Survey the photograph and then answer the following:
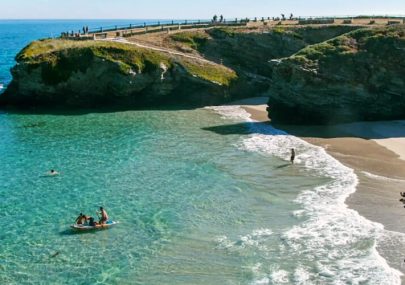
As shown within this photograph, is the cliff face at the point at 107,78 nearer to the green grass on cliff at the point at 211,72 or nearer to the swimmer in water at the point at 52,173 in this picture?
the green grass on cliff at the point at 211,72

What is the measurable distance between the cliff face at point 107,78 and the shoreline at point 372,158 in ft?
29.4

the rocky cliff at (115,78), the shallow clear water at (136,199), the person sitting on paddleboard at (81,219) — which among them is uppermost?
the rocky cliff at (115,78)

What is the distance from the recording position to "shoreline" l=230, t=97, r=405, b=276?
108ft

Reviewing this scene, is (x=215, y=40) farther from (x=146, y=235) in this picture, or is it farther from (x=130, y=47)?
(x=146, y=235)

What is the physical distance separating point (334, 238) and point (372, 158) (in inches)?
697

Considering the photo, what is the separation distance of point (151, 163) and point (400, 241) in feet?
75.3

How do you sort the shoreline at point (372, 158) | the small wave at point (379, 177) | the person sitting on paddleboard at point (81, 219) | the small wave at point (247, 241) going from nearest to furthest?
the small wave at point (247, 241)
the person sitting on paddleboard at point (81, 219)
the shoreline at point (372, 158)
the small wave at point (379, 177)

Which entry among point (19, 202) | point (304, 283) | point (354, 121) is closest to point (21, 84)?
point (19, 202)

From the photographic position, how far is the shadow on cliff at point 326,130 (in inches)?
2106

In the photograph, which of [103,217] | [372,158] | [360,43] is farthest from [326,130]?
[103,217]

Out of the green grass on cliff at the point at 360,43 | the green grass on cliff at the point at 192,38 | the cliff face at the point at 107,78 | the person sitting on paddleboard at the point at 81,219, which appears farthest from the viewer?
→ the green grass on cliff at the point at 192,38

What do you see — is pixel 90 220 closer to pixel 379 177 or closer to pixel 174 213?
pixel 174 213

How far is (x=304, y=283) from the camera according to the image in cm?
2461

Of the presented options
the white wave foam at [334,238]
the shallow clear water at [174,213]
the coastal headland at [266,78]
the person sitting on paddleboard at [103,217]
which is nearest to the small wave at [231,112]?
the coastal headland at [266,78]
